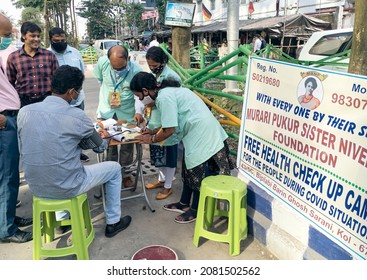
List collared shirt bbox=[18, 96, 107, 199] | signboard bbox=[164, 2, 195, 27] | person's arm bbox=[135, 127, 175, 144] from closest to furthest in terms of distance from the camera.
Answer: collared shirt bbox=[18, 96, 107, 199]
person's arm bbox=[135, 127, 175, 144]
signboard bbox=[164, 2, 195, 27]

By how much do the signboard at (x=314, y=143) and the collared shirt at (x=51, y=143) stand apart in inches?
52.3

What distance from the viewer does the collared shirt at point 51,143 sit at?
218 cm

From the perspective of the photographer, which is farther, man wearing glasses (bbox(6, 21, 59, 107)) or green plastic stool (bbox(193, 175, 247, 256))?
man wearing glasses (bbox(6, 21, 59, 107))

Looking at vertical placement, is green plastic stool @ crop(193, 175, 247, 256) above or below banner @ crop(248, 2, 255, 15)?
below

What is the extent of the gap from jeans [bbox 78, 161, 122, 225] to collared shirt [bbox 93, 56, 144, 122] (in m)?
0.95

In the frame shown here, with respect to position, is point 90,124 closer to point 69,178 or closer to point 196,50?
point 69,178

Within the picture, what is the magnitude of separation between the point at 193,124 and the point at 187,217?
902 millimetres

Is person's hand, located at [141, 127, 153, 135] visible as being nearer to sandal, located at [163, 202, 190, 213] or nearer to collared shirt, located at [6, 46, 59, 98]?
sandal, located at [163, 202, 190, 213]

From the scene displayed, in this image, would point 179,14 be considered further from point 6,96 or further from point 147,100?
point 6,96

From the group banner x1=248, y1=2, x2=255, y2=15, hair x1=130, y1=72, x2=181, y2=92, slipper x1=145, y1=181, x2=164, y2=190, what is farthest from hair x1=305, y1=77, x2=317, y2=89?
banner x1=248, y1=2, x2=255, y2=15

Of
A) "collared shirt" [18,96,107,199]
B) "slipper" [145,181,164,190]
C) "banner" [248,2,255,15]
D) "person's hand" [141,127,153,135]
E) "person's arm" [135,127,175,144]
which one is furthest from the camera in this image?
"banner" [248,2,255,15]

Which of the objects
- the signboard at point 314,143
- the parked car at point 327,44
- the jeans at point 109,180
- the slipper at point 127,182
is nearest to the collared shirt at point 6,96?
the jeans at point 109,180

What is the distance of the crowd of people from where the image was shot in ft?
7.28

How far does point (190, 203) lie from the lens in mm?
3332
